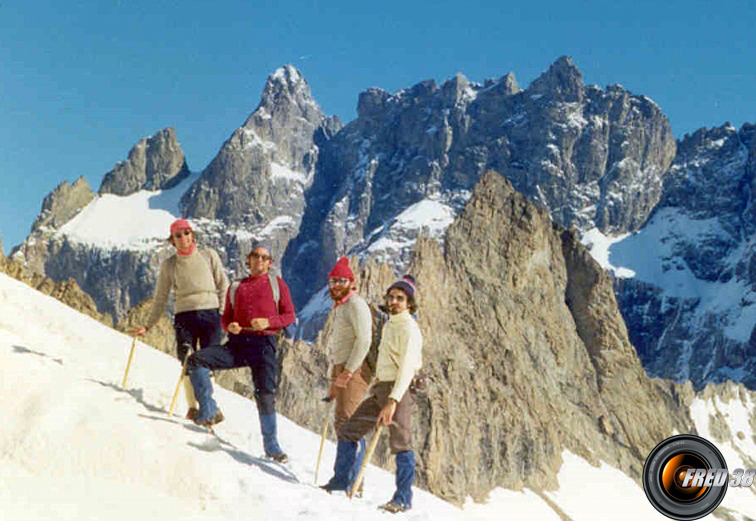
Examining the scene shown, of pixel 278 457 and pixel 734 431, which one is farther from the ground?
pixel 734 431

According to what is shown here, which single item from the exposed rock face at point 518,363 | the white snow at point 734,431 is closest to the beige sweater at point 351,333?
the exposed rock face at point 518,363

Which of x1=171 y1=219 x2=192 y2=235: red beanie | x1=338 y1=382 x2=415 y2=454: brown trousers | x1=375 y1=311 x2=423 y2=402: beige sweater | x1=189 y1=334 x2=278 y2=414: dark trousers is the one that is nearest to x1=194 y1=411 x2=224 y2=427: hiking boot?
x1=189 y1=334 x2=278 y2=414: dark trousers

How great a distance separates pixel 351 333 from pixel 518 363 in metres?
86.2

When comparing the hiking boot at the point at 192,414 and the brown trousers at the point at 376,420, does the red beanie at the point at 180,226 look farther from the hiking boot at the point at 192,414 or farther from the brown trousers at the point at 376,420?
the brown trousers at the point at 376,420

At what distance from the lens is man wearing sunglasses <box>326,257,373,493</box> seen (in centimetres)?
956

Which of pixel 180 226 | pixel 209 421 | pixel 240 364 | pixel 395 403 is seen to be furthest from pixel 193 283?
pixel 395 403

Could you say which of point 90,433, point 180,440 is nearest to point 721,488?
point 180,440

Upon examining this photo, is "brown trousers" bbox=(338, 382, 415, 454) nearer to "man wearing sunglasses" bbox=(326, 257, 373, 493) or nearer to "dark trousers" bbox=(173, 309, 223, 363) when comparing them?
"man wearing sunglasses" bbox=(326, 257, 373, 493)

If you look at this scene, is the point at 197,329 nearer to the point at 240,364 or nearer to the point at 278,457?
the point at 240,364

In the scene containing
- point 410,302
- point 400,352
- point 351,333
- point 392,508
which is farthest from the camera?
point 351,333

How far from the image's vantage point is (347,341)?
9.90 m

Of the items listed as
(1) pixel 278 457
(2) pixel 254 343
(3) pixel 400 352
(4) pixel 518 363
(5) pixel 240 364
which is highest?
(4) pixel 518 363

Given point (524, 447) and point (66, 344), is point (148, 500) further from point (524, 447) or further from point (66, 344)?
point (524, 447)

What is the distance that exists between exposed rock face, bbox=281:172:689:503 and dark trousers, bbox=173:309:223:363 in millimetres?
48252
